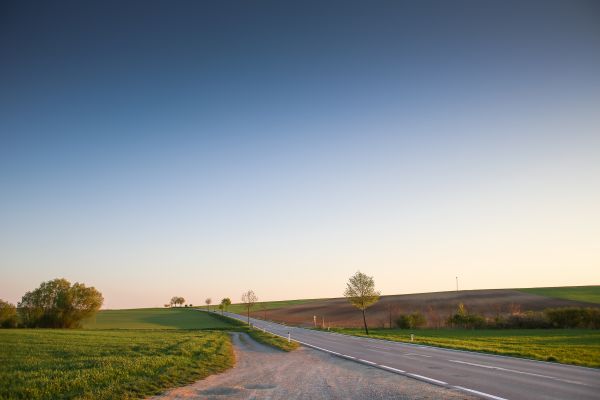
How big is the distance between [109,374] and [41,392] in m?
3.02

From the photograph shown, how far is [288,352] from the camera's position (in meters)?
26.0

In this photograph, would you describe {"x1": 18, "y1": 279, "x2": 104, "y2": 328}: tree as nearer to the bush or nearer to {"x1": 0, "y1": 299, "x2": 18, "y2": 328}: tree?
{"x1": 0, "y1": 299, "x2": 18, "y2": 328}: tree

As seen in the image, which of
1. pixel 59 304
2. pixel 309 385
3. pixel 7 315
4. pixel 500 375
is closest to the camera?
pixel 309 385

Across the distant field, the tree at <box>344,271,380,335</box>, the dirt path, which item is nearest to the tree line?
the distant field

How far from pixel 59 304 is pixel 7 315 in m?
8.93

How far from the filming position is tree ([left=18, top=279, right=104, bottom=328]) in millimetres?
76625

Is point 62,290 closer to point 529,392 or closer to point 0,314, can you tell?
point 0,314

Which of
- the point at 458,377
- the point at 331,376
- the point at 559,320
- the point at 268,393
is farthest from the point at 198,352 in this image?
the point at 559,320

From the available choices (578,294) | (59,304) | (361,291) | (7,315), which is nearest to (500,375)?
(361,291)

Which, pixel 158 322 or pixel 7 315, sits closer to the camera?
pixel 7 315

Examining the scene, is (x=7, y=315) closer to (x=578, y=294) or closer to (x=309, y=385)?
(x=309, y=385)

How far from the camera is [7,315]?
74375 mm

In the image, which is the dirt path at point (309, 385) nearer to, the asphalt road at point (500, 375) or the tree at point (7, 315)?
the asphalt road at point (500, 375)

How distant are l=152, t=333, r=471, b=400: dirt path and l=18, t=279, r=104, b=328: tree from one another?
73.3m
